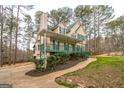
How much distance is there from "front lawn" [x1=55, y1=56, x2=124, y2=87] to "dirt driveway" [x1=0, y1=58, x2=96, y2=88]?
0.21 m

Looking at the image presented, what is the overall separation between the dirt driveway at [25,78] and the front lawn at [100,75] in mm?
206

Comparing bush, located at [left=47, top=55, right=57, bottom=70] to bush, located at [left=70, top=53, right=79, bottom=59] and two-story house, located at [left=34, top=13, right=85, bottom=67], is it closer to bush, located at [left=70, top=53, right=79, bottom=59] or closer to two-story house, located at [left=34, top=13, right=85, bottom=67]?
two-story house, located at [left=34, top=13, right=85, bottom=67]

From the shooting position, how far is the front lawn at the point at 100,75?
19.5 feet

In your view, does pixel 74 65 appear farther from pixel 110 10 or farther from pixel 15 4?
pixel 15 4

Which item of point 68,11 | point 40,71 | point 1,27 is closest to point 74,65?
point 40,71

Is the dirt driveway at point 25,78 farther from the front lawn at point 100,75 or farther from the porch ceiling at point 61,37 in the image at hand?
the porch ceiling at point 61,37

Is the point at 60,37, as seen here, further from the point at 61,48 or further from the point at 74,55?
the point at 74,55

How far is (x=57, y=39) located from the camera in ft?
25.0

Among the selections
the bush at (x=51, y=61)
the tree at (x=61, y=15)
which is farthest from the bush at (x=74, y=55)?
the tree at (x=61, y=15)

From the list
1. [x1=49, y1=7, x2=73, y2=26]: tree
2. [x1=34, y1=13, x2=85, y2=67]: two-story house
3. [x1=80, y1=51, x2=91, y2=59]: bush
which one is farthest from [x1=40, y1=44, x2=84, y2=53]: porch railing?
[x1=49, y1=7, x2=73, y2=26]: tree

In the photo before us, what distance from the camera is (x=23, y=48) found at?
6.51m

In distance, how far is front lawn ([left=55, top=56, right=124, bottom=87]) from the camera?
596cm

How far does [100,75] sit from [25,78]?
1798 millimetres

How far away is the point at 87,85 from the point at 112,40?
1258mm
